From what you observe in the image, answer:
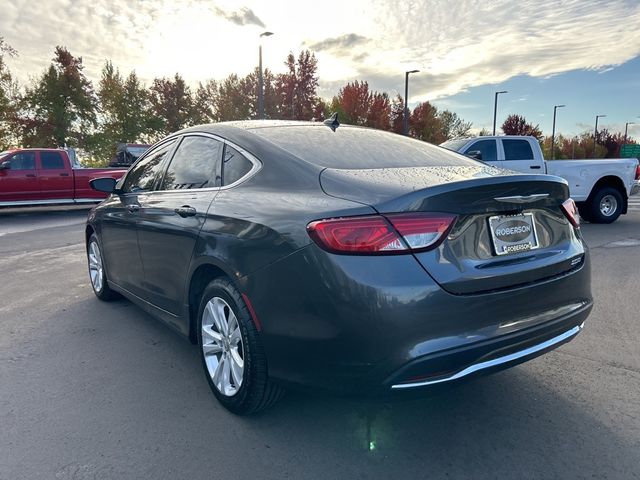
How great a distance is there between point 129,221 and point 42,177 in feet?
40.2

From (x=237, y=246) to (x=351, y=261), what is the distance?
79cm

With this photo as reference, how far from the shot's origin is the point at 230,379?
2834mm

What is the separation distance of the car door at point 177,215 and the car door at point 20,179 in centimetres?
1246

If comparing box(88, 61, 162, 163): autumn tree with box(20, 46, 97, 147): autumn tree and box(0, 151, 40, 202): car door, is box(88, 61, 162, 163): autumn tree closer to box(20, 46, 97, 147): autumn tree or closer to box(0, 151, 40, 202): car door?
box(20, 46, 97, 147): autumn tree

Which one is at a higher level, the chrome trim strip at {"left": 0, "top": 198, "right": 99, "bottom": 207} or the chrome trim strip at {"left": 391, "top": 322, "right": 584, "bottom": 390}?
the chrome trim strip at {"left": 0, "top": 198, "right": 99, "bottom": 207}

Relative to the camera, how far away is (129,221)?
4.07m

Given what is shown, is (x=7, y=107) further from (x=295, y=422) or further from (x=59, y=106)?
(x=295, y=422)

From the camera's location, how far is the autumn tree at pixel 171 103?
40.5m

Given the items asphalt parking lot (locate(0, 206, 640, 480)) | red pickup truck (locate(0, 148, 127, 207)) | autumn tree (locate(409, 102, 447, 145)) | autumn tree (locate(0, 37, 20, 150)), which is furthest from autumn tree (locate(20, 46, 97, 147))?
asphalt parking lot (locate(0, 206, 640, 480))

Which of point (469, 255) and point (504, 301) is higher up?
point (469, 255)

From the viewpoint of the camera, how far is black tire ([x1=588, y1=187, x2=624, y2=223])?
11430mm

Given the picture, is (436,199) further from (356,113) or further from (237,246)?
(356,113)

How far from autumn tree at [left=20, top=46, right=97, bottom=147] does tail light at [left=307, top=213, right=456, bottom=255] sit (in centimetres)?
3527

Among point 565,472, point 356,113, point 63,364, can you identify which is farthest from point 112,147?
point 565,472
